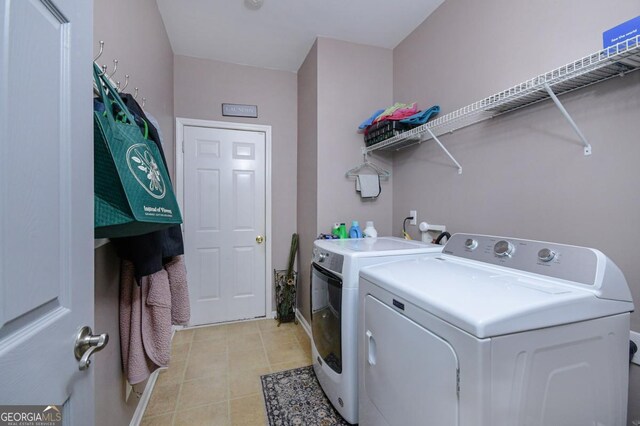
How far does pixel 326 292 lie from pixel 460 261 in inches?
31.3

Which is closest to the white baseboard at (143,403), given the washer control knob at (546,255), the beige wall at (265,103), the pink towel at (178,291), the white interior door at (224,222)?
the pink towel at (178,291)

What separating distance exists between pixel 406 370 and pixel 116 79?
1.79 m

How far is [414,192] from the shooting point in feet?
7.31

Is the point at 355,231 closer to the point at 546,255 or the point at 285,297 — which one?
the point at 285,297

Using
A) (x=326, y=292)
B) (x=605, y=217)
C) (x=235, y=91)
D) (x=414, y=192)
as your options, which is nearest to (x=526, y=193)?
(x=605, y=217)

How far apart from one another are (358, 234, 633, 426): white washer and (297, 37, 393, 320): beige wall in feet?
4.38

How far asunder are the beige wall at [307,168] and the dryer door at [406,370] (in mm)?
1299

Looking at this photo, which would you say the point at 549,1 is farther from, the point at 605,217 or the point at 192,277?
the point at 192,277

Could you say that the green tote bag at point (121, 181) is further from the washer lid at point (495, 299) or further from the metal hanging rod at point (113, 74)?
the washer lid at point (495, 299)

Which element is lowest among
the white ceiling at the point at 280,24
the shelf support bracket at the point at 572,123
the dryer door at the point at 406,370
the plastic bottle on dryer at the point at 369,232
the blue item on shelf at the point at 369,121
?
the dryer door at the point at 406,370

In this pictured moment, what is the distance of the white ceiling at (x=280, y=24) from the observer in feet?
6.53

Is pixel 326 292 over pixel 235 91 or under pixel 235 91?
under

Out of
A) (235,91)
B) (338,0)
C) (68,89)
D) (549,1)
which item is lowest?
(68,89)

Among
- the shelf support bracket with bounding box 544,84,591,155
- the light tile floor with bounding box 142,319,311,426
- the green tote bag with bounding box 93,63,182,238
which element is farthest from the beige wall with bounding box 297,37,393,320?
the green tote bag with bounding box 93,63,182,238
